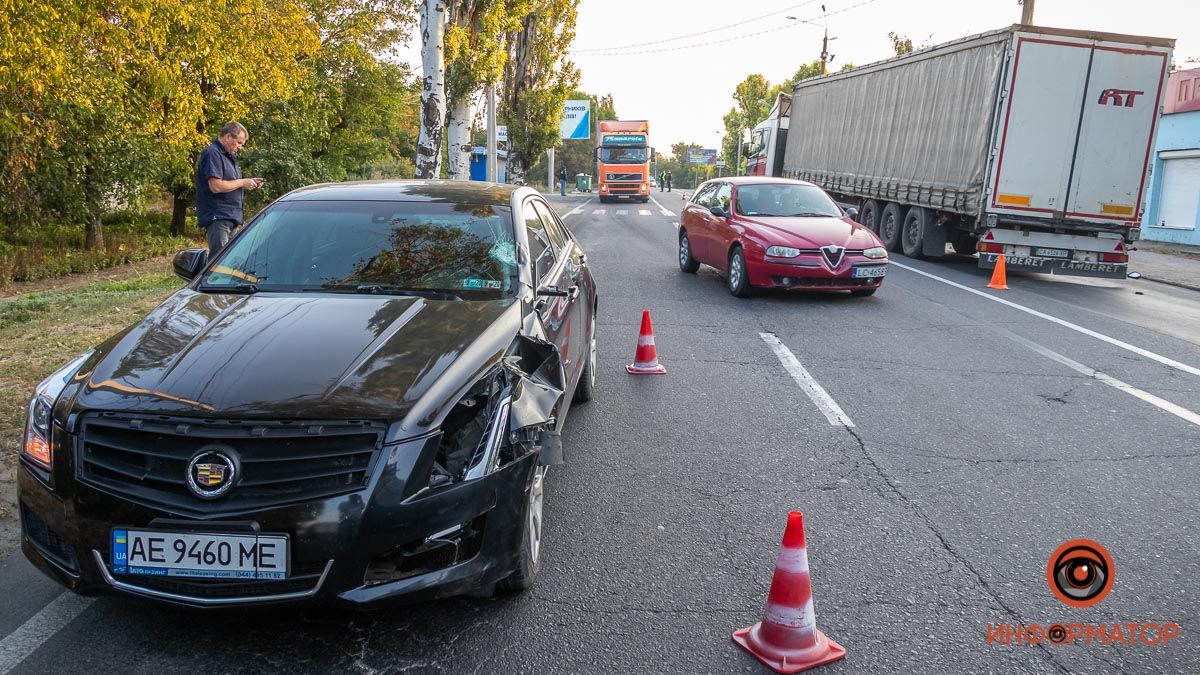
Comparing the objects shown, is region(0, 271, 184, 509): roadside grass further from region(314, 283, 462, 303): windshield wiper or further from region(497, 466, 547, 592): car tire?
region(497, 466, 547, 592): car tire

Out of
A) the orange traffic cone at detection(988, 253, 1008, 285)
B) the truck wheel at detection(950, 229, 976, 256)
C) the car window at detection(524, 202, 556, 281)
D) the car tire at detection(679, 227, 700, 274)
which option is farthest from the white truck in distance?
the car window at detection(524, 202, 556, 281)

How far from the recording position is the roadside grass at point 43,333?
17.1 feet

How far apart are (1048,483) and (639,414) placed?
8.25 feet

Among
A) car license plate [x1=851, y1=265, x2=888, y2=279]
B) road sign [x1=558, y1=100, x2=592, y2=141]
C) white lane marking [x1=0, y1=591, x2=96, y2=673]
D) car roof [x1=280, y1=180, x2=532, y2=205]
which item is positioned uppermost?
road sign [x1=558, y1=100, x2=592, y2=141]

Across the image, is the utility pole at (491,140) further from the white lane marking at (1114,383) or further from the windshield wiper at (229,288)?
the windshield wiper at (229,288)

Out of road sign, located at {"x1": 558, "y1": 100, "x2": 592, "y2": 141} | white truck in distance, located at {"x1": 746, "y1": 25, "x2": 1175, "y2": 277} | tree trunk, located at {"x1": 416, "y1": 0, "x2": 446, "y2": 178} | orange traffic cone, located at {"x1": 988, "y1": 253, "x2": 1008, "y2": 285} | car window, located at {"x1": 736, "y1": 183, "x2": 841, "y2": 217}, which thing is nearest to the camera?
car window, located at {"x1": 736, "y1": 183, "x2": 841, "y2": 217}

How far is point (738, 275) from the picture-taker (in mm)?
10992

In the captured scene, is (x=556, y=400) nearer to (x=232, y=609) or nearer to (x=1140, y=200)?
(x=232, y=609)

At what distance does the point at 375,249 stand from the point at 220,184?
4.35 metres

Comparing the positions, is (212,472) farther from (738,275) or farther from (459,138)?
(459,138)

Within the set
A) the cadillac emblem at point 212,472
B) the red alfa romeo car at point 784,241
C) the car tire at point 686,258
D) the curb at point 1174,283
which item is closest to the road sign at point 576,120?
the curb at point 1174,283

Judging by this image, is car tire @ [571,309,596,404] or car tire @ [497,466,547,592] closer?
car tire @ [497,466,547,592]

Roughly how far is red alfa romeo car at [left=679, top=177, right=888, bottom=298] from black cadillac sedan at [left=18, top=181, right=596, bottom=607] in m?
7.06

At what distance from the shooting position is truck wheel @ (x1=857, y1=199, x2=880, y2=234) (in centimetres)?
1944
